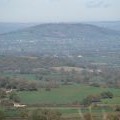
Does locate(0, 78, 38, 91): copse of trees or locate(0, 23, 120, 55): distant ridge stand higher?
locate(0, 78, 38, 91): copse of trees

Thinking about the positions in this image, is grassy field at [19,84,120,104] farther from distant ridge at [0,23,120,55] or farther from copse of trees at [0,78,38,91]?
distant ridge at [0,23,120,55]

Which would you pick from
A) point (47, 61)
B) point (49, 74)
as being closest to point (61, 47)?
point (47, 61)

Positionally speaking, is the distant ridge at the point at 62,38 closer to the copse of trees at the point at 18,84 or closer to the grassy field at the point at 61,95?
the copse of trees at the point at 18,84

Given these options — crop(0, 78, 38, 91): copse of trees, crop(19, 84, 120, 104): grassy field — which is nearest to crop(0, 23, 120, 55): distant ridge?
crop(0, 78, 38, 91): copse of trees

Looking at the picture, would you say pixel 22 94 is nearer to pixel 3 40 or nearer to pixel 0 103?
pixel 0 103

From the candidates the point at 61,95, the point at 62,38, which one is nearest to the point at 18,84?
the point at 61,95

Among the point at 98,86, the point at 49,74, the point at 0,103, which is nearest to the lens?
the point at 0,103

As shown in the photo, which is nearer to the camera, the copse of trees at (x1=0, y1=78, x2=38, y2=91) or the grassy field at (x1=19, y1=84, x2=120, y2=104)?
the grassy field at (x1=19, y1=84, x2=120, y2=104)

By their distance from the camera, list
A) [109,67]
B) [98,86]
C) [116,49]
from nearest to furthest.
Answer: [98,86]
[109,67]
[116,49]

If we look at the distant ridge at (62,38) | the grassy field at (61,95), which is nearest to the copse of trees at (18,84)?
the grassy field at (61,95)
